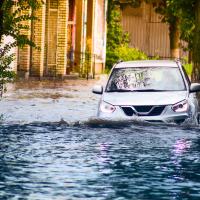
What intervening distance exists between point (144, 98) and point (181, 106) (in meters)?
0.73

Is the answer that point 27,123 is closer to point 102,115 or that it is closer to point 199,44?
point 102,115

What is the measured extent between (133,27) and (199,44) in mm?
46360

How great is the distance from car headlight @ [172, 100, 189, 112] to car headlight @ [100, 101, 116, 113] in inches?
45.8

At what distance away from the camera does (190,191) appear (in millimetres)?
13328

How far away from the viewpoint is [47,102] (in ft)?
106

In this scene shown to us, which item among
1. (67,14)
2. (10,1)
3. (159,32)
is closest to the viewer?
(10,1)

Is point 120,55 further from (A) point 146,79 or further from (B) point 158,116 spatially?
(B) point 158,116

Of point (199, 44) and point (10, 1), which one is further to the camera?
point (199, 44)

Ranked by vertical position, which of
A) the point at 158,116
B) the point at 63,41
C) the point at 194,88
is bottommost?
the point at 158,116

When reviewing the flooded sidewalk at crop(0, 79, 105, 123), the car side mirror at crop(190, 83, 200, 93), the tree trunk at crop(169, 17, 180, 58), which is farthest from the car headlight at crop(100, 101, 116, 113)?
the tree trunk at crop(169, 17, 180, 58)

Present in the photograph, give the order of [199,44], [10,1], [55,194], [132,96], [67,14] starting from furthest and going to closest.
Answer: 1. [67,14]
2. [199,44]
3. [132,96]
4. [10,1]
5. [55,194]

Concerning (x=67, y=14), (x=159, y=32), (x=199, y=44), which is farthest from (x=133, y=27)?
(x=199, y=44)

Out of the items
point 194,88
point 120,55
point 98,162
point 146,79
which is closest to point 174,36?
point 120,55

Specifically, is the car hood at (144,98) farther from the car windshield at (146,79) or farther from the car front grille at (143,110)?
the car windshield at (146,79)
